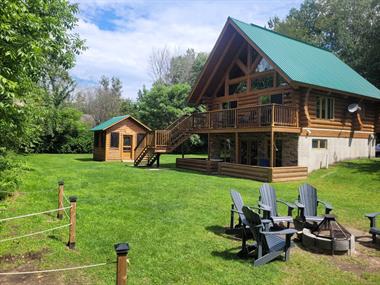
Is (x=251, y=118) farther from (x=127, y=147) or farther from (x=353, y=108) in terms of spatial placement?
(x=127, y=147)

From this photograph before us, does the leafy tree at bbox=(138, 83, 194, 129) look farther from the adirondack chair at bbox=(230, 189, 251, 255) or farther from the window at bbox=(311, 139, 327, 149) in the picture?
the adirondack chair at bbox=(230, 189, 251, 255)

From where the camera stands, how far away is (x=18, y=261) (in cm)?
495

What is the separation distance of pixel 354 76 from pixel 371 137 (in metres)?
4.26

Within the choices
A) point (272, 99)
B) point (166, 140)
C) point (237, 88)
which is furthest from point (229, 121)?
point (166, 140)

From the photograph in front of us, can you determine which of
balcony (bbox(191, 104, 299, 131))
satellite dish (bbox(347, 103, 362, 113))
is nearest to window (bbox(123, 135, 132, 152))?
Result: balcony (bbox(191, 104, 299, 131))

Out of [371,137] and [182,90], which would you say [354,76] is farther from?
[182,90]

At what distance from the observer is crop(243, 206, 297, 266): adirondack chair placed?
5004 millimetres

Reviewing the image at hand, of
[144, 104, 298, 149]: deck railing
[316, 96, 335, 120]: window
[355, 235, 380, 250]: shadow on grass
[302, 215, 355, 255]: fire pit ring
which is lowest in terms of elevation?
[355, 235, 380, 250]: shadow on grass

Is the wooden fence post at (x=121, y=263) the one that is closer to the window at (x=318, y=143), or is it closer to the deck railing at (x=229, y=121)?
the deck railing at (x=229, y=121)

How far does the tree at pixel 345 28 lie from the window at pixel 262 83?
1567 centimetres

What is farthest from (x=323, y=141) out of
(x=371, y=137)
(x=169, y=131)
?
(x=169, y=131)

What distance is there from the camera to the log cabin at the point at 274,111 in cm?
1567

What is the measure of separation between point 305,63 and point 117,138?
14511 mm

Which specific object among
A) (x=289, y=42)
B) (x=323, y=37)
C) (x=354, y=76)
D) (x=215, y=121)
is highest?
(x=323, y=37)
